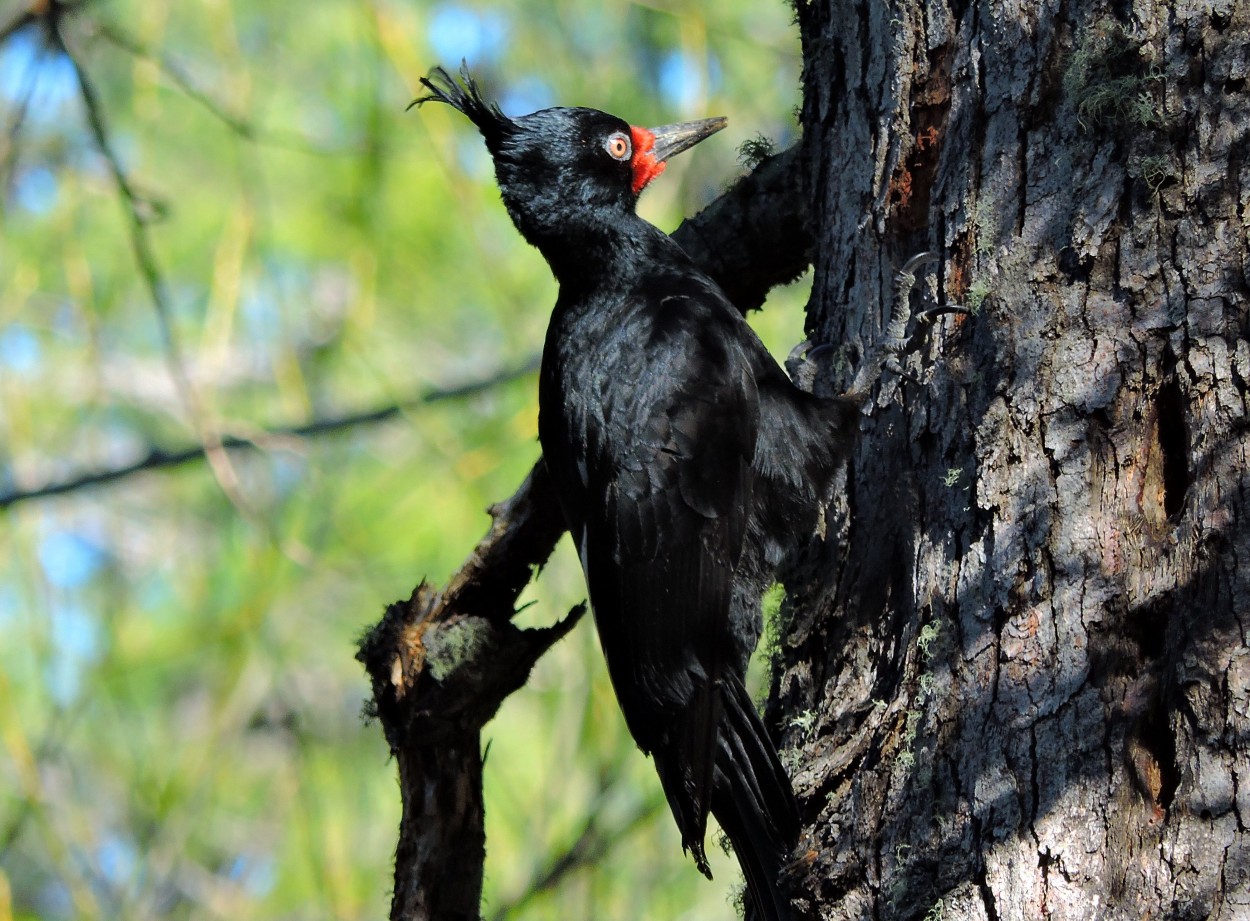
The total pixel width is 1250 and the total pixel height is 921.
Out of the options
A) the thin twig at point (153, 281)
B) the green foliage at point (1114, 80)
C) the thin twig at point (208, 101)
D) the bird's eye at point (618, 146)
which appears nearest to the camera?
the green foliage at point (1114, 80)

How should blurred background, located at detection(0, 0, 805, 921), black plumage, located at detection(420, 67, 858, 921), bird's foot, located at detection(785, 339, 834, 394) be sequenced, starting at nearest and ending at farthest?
black plumage, located at detection(420, 67, 858, 921) → bird's foot, located at detection(785, 339, 834, 394) → blurred background, located at detection(0, 0, 805, 921)

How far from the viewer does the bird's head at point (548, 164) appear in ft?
10.4

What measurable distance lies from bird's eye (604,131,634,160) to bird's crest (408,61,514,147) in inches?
10.4

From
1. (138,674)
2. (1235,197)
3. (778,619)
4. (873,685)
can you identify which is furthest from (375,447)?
(1235,197)

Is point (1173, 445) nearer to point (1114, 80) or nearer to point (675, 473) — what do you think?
point (1114, 80)

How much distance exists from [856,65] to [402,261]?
3.13 m

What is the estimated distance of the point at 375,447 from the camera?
5.63 metres

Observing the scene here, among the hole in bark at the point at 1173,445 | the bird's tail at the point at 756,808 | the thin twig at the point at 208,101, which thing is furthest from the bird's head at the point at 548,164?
the hole in bark at the point at 1173,445

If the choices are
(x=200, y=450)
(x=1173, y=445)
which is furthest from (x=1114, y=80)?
(x=200, y=450)

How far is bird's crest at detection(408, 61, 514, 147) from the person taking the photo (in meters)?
3.14

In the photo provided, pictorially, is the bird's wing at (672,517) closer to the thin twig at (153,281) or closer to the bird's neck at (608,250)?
the bird's neck at (608,250)

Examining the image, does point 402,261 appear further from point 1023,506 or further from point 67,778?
point 1023,506

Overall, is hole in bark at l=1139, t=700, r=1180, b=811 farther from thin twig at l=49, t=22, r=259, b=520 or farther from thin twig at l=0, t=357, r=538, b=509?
thin twig at l=0, t=357, r=538, b=509

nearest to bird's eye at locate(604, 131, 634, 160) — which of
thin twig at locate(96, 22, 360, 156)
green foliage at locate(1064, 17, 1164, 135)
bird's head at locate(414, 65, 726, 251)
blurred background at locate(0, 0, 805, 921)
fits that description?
bird's head at locate(414, 65, 726, 251)
